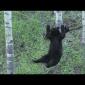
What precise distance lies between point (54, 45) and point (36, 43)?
19 cm

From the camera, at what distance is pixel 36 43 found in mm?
6574

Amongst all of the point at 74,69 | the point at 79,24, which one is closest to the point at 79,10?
the point at 79,24

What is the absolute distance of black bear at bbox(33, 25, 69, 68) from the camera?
658 cm

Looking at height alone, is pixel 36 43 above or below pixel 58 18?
below

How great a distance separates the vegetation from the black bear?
44 millimetres

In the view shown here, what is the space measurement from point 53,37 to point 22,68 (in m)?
0.45

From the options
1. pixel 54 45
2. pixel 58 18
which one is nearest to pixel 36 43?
pixel 54 45

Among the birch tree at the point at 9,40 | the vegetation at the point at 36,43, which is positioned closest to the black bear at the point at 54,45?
the vegetation at the point at 36,43

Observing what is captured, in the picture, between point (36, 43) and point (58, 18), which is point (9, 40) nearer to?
point (36, 43)

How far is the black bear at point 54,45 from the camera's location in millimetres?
6578

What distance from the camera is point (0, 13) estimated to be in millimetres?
6559

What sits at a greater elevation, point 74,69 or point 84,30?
point 84,30

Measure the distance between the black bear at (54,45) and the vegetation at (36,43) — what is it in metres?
0.04
